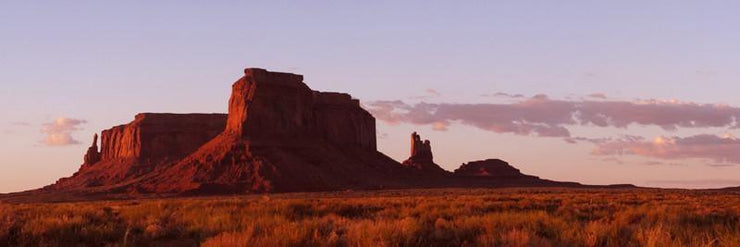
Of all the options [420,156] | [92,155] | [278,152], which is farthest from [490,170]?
[92,155]

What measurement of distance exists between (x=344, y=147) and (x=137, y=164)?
38149 mm

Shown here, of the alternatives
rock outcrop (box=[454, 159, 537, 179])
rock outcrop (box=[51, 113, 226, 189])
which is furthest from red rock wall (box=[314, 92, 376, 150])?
rock outcrop (box=[51, 113, 226, 189])

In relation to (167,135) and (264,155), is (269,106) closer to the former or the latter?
(264,155)

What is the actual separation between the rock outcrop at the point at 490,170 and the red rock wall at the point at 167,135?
46649mm

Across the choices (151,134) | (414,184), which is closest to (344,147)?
(414,184)

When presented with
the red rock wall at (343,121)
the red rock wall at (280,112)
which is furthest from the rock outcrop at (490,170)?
the red rock wall at (280,112)

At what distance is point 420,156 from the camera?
471 ft

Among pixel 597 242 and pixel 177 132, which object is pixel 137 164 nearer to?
pixel 177 132

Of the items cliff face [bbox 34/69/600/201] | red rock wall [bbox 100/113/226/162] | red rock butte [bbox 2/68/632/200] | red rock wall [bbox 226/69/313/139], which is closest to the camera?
red rock butte [bbox 2/68/632/200]

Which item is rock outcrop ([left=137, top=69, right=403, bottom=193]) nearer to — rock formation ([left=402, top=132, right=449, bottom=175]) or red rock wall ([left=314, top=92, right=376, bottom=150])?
red rock wall ([left=314, top=92, right=376, bottom=150])

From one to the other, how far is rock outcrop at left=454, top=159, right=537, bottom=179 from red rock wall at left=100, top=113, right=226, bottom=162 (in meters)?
46.6

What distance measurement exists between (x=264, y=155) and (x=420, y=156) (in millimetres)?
45985

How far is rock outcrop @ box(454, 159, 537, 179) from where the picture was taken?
447 ft

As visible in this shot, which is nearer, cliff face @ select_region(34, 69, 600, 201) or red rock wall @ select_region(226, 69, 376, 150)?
cliff face @ select_region(34, 69, 600, 201)
